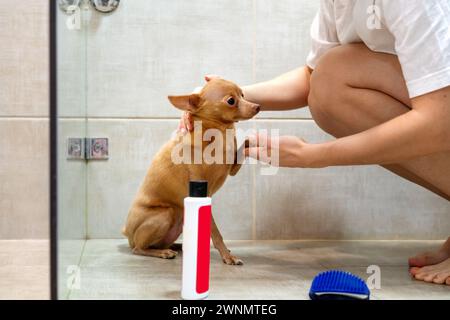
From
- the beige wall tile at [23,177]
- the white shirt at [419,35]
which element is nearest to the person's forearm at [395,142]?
the white shirt at [419,35]

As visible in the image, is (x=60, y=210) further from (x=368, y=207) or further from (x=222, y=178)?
(x=368, y=207)

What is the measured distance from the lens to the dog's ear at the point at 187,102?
1395mm

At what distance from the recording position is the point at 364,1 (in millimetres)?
1263

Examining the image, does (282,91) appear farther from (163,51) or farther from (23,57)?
(23,57)

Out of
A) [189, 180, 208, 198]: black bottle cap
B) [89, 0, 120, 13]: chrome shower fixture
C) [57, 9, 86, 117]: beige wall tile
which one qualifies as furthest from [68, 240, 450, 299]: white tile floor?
[89, 0, 120, 13]: chrome shower fixture

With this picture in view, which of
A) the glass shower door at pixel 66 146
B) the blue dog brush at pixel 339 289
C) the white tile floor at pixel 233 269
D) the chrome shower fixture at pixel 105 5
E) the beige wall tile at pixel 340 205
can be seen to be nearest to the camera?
the glass shower door at pixel 66 146

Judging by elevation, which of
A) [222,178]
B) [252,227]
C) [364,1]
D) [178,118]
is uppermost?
→ [364,1]

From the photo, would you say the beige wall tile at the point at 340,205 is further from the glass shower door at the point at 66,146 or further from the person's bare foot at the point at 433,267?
the glass shower door at the point at 66,146

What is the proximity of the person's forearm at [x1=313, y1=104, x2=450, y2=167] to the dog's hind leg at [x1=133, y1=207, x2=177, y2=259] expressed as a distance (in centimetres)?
49

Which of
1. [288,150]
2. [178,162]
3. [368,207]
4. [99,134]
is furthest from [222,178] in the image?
[368,207]

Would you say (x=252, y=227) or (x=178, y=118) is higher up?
(x=178, y=118)

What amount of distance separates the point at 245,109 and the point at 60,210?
0.63 meters

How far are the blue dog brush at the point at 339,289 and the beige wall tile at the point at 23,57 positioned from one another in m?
1.16

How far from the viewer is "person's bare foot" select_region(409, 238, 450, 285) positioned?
4.21 feet
